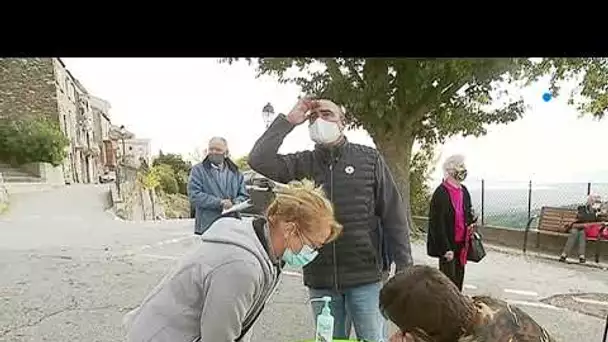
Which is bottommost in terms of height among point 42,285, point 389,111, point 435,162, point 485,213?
point 42,285

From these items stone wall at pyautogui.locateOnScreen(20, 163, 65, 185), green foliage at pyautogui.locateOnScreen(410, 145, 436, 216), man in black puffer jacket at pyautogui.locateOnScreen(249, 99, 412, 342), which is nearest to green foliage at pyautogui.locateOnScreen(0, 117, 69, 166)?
stone wall at pyautogui.locateOnScreen(20, 163, 65, 185)

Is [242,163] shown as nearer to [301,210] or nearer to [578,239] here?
[301,210]

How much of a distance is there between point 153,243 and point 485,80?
134 cm

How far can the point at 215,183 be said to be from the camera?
80.7 inches

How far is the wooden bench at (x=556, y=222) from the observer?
281 cm

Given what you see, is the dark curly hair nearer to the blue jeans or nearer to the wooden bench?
the blue jeans

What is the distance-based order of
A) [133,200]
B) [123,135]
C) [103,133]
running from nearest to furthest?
[103,133] < [123,135] < [133,200]

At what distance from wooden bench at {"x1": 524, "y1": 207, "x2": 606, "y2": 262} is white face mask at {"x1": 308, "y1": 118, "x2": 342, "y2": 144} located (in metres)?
1.52

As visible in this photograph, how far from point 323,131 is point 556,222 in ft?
5.50

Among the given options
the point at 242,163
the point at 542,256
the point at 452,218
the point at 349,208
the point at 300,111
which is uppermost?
the point at 300,111

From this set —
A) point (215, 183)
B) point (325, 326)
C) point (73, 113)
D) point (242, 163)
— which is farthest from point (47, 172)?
point (325, 326)
